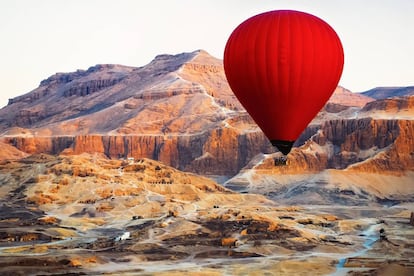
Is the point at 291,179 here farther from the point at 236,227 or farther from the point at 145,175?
the point at 236,227

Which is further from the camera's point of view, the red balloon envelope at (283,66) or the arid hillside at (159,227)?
the arid hillside at (159,227)

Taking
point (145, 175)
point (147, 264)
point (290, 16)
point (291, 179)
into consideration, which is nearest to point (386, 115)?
point (291, 179)

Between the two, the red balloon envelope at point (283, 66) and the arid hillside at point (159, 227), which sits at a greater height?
the red balloon envelope at point (283, 66)

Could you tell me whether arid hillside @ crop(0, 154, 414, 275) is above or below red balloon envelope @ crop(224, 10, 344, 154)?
below

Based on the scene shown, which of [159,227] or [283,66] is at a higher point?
[283,66]

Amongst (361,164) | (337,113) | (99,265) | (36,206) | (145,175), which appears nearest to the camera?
(99,265)

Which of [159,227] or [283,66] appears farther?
[159,227]

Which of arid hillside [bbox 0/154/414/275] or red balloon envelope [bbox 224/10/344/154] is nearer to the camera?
red balloon envelope [bbox 224/10/344/154]

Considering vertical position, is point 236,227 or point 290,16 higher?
point 290,16
